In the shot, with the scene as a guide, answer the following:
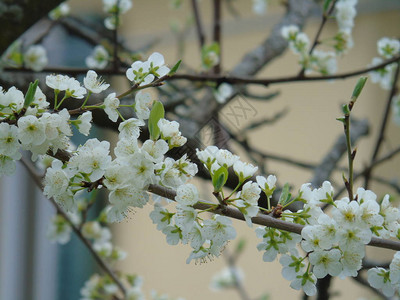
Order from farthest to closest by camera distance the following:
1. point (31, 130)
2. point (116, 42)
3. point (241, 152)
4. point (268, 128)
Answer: point (268, 128), point (241, 152), point (116, 42), point (31, 130)

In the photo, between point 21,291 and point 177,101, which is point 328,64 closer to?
point 177,101

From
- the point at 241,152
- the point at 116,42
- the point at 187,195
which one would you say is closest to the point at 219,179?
the point at 187,195

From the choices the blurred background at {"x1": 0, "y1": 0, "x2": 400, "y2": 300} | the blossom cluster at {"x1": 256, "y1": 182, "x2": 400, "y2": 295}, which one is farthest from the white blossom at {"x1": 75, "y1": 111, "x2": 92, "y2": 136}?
the blurred background at {"x1": 0, "y1": 0, "x2": 400, "y2": 300}

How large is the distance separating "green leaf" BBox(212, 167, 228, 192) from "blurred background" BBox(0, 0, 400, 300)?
5.25 feet

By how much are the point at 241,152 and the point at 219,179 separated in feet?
5.52

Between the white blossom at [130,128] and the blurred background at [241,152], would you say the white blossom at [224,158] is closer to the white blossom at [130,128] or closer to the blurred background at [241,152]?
the white blossom at [130,128]

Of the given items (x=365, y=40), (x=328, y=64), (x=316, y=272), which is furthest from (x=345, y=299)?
(x=316, y=272)

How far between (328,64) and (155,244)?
1.71 meters

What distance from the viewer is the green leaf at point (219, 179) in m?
0.40

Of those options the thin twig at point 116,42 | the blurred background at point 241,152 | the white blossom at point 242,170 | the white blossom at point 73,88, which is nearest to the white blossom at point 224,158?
the white blossom at point 242,170

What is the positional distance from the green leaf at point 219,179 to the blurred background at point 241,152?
5.25 ft

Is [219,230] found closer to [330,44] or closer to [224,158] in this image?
[224,158]

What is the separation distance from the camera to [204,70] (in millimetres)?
954

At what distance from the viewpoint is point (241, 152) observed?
6.83 ft
